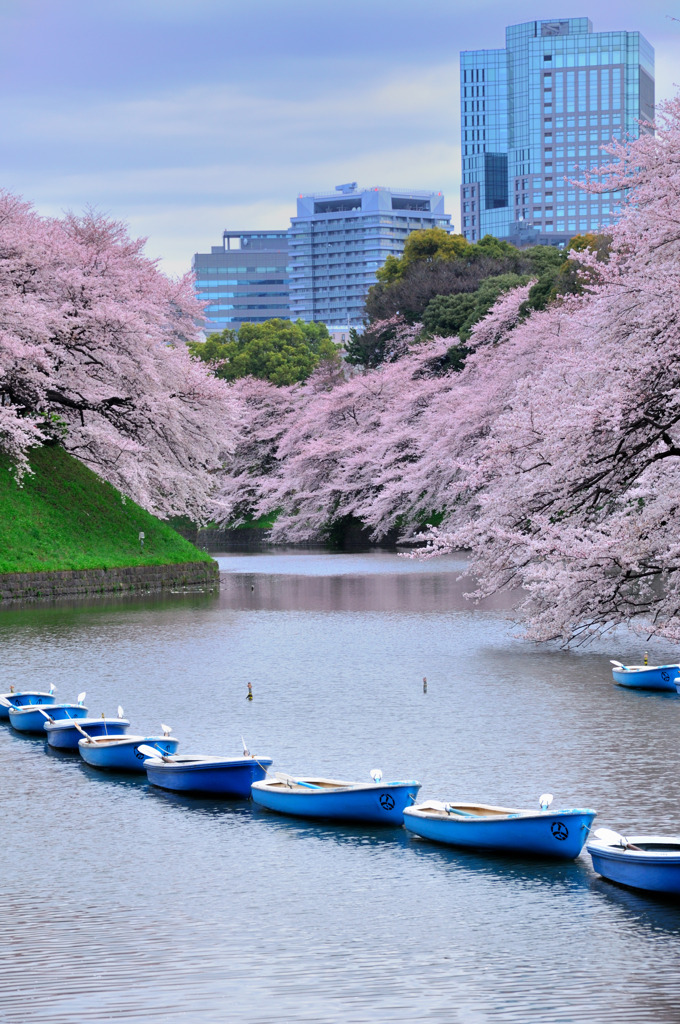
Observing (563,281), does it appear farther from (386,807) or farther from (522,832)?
(522,832)

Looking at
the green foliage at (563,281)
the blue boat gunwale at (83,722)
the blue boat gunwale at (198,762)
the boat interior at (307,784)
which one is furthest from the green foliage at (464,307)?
the boat interior at (307,784)

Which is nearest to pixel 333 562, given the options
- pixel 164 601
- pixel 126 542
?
pixel 126 542

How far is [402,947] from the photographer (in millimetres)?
11055

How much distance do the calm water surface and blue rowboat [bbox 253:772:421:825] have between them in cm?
22

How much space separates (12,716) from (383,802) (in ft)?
31.9

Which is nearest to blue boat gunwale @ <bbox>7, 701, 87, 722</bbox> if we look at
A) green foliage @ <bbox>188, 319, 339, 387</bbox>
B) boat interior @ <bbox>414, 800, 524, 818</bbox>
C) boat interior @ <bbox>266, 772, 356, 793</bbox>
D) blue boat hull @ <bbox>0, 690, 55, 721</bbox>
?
blue boat hull @ <bbox>0, 690, 55, 721</bbox>

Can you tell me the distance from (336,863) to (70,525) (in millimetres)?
33188

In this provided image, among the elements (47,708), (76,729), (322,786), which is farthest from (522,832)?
(47,708)

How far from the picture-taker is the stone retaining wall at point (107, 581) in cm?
4047

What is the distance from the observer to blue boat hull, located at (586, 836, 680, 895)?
1182 centimetres

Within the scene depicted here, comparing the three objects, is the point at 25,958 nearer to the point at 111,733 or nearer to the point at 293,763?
the point at 293,763

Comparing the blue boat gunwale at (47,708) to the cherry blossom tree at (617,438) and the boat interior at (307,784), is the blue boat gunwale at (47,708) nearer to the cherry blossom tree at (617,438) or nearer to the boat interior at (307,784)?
the boat interior at (307,784)

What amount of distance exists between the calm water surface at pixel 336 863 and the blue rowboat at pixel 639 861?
18 cm

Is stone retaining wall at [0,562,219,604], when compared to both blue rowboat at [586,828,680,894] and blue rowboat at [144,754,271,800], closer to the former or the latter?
blue rowboat at [144,754,271,800]
